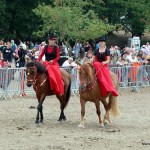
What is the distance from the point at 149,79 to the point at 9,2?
36499mm

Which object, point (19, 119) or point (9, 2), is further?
point (9, 2)

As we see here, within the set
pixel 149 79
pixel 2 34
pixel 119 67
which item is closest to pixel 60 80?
pixel 119 67

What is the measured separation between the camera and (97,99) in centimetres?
1598

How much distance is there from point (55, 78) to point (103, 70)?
1.48m

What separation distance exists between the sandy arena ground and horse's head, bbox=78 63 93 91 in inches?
47.0

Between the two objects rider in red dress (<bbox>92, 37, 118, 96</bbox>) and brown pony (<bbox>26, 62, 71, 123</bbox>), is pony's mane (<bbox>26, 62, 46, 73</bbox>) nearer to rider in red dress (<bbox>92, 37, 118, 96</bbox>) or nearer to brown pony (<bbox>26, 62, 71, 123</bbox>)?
brown pony (<bbox>26, 62, 71, 123</bbox>)

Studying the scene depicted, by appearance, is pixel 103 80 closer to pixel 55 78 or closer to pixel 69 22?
pixel 55 78

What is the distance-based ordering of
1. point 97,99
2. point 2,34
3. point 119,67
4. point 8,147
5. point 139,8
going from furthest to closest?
point 139,8
point 2,34
point 119,67
point 97,99
point 8,147

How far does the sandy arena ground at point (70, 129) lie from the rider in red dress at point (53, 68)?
105cm

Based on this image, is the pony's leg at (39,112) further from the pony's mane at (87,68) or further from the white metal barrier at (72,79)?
the white metal barrier at (72,79)

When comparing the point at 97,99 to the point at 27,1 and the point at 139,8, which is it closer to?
the point at 27,1

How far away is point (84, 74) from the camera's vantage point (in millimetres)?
15523

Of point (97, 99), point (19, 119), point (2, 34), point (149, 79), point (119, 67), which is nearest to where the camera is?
point (97, 99)

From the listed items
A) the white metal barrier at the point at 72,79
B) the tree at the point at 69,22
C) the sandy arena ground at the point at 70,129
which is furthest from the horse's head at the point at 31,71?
the tree at the point at 69,22
